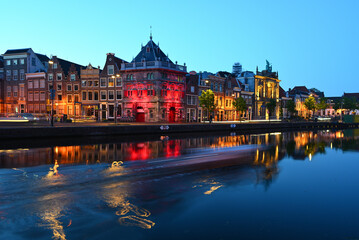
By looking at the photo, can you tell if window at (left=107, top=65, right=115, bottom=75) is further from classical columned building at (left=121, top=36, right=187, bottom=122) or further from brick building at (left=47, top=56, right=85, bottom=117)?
brick building at (left=47, top=56, right=85, bottom=117)

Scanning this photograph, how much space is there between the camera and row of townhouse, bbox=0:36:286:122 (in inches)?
2773

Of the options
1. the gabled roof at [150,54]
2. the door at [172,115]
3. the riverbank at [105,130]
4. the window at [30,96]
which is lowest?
the riverbank at [105,130]

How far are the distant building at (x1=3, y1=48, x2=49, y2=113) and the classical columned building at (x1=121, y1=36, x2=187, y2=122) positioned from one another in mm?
29056

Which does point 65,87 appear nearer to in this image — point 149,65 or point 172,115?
point 149,65

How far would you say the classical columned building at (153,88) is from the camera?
69312 mm

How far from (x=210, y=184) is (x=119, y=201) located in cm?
469

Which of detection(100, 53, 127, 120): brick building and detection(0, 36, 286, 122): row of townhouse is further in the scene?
detection(100, 53, 127, 120): brick building

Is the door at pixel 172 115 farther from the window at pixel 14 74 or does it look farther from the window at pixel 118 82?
the window at pixel 14 74

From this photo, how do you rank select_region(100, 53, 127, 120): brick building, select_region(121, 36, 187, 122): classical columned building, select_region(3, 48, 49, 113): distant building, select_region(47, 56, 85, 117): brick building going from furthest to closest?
select_region(3, 48, 49, 113): distant building, select_region(47, 56, 85, 117): brick building, select_region(100, 53, 127, 120): brick building, select_region(121, 36, 187, 122): classical columned building

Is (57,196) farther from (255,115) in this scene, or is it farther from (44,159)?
(255,115)

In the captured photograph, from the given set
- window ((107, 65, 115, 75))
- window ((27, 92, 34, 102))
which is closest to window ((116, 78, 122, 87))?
window ((107, 65, 115, 75))

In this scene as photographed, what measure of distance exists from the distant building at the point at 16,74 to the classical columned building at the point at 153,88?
2906 cm

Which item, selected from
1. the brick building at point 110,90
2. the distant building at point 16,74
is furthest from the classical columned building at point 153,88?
the distant building at point 16,74

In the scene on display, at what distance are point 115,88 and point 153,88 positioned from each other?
9484 millimetres
